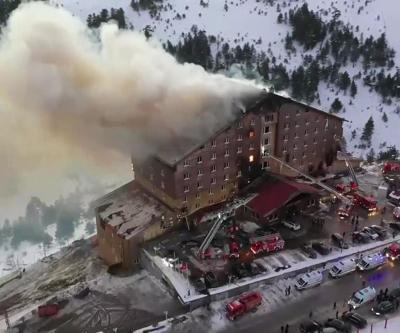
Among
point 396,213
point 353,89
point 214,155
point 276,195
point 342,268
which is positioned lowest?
point 353,89

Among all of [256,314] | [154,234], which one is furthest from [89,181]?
[256,314]

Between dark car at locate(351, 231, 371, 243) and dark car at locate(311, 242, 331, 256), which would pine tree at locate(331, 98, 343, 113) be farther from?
dark car at locate(311, 242, 331, 256)

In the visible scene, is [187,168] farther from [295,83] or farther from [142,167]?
[295,83]

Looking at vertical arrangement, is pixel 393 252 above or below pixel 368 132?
above

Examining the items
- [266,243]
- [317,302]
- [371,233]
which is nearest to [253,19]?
[371,233]

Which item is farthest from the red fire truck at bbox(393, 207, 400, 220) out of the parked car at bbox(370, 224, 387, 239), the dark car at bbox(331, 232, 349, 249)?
the dark car at bbox(331, 232, 349, 249)

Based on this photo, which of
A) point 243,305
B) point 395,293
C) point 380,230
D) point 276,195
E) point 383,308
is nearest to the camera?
point 383,308

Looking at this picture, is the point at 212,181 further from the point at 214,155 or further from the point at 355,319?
the point at 355,319
